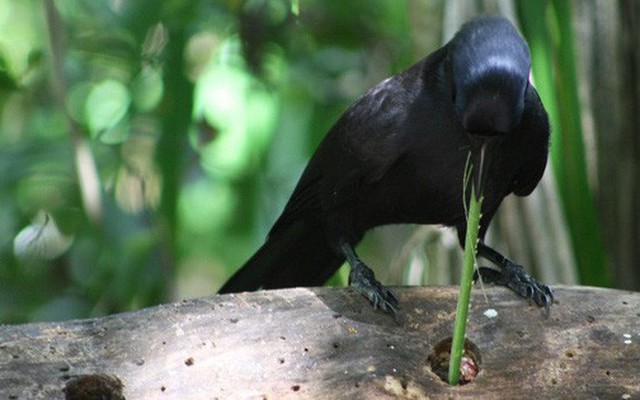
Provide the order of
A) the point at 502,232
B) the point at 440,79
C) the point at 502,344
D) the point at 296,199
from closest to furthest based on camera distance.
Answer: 1. the point at 502,344
2. the point at 440,79
3. the point at 296,199
4. the point at 502,232

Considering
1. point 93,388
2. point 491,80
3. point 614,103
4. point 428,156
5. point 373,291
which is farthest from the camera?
point 614,103

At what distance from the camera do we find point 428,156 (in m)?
3.68

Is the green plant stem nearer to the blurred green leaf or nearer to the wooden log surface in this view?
the wooden log surface

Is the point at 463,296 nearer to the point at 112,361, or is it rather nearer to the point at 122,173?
the point at 112,361

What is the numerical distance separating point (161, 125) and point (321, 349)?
2042 mm

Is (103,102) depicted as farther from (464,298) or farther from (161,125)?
(464,298)

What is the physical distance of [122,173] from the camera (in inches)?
221

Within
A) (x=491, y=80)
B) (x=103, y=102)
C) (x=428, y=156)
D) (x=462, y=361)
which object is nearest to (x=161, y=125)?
(x=103, y=102)

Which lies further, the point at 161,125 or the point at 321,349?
the point at 161,125

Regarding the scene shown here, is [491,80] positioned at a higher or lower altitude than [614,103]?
higher

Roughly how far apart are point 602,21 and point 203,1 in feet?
6.05

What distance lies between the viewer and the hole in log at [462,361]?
3057 mm


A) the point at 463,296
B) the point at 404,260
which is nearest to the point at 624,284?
the point at 404,260

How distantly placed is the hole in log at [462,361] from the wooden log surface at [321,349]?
19mm
